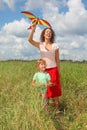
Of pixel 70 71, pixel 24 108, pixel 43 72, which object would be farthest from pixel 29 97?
pixel 70 71

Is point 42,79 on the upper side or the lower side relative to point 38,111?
upper

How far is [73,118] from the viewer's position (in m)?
7.25

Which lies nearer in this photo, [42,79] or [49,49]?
[42,79]

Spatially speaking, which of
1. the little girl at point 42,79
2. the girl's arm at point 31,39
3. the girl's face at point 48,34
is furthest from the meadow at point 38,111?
the girl's face at point 48,34

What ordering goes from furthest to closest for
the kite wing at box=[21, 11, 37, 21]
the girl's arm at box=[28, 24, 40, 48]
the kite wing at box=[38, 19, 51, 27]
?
1. the girl's arm at box=[28, 24, 40, 48]
2. the kite wing at box=[38, 19, 51, 27]
3. the kite wing at box=[21, 11, 37, 21]

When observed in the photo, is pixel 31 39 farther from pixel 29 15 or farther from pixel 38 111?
pixel 38 111

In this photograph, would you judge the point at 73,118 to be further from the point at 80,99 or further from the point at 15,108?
the point at 15,108

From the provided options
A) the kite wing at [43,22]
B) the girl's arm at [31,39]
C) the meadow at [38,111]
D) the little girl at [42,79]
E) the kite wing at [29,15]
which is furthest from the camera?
the girl's arm at [31,39]

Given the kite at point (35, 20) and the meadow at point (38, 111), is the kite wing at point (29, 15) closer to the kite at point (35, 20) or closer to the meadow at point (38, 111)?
the kite at point (35, 20)

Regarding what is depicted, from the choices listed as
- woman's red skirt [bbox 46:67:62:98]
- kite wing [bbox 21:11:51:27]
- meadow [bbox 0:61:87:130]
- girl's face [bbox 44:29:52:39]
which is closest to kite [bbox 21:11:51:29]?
kite wing [bbox 21:11:51:27]

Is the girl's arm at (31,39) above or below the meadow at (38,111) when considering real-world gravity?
above

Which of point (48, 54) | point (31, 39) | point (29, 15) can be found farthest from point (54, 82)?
point (29, 15)

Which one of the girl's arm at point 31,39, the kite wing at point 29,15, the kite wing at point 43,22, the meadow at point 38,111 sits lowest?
the meadow at point 38,111

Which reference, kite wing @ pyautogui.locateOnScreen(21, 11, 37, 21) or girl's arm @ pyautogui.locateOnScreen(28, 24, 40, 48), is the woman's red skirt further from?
kite wing @ pyautogui.locateOnScreen(21, 11, 37, 21)
